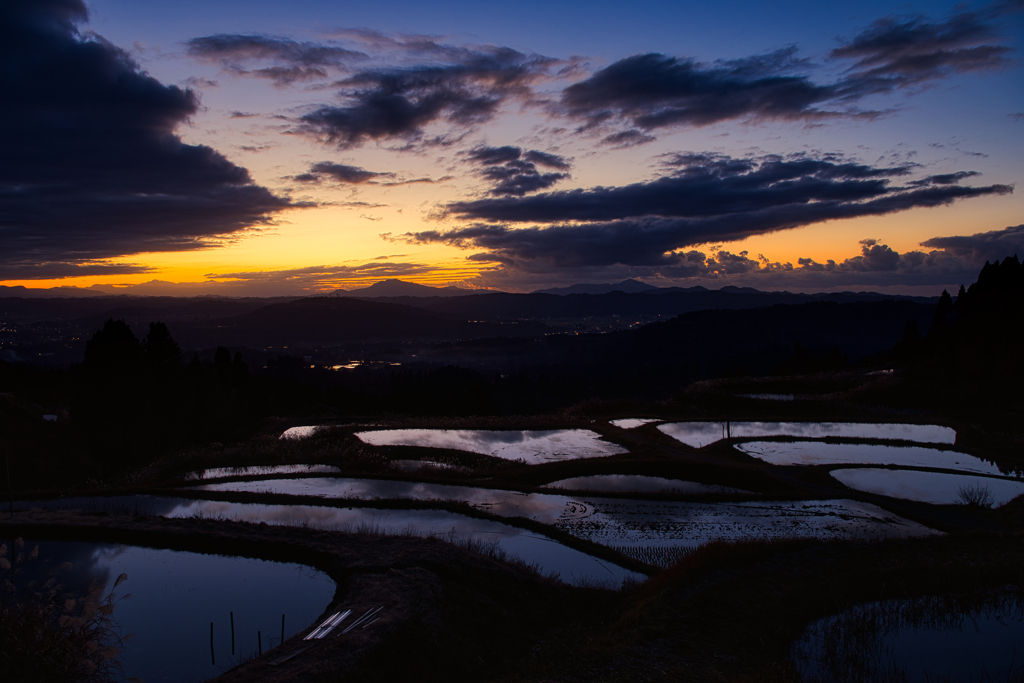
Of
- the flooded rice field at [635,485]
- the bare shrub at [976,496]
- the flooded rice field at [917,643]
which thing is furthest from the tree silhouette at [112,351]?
the bare shrub at [976,496]

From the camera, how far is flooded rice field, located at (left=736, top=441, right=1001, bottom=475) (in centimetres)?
2606

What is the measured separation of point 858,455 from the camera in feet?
93.5

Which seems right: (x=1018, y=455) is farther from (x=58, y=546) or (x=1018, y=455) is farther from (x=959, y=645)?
(x=58, y=546)

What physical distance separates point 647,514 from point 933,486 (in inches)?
512

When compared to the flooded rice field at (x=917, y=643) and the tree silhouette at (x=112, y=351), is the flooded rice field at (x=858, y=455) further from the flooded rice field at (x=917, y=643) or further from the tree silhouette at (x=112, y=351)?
the tree silhouette at (x=112, y=351)

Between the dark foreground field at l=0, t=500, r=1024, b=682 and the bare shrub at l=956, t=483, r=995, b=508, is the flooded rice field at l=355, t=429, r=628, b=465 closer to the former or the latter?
the bare shrub at l=956, t=483, r=995, b=508

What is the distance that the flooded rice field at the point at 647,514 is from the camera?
1642 centimetres

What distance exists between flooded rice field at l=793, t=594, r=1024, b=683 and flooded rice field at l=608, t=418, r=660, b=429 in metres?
26.2

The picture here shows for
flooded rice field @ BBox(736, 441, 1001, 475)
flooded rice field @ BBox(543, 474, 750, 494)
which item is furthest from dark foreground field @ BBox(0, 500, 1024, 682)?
flooded rice field @ BBox(736, 441, 1001, 475)

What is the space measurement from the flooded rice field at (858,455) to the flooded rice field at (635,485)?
5.92 meters

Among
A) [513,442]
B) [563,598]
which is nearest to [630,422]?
[513,442]

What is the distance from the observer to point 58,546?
14.5 meters

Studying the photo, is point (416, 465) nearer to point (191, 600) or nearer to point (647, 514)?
point (647, 514)

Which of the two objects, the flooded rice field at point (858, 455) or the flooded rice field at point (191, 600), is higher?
the flooded rice field at point (191, 600)
